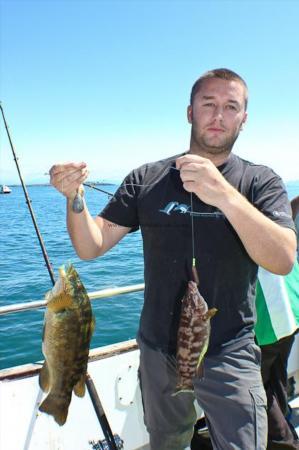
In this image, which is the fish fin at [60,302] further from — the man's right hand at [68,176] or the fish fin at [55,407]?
the man's right hand at [68,176]

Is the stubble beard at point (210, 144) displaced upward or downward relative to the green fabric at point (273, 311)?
upward

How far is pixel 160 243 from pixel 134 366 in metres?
1.78

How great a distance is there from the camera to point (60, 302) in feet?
7.84

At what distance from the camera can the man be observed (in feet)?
8.25

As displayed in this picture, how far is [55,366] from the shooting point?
2.44 m

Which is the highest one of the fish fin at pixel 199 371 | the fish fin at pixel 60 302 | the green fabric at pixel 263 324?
the fish fin at pixel 60 302

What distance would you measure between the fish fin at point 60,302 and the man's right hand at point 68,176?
0.73m

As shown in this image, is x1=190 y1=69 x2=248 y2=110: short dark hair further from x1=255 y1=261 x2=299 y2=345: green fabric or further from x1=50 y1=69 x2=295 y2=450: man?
x1=255 y1=261 x2=299 y2=345: green fabric

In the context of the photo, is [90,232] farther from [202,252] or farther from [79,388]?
[79,388]

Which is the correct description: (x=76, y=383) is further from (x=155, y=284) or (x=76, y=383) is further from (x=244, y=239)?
(x=244, y=239)

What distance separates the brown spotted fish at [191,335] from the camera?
2441mm

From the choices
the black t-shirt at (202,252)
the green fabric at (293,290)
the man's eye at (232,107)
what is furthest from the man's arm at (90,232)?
the green fabric at (293,290)

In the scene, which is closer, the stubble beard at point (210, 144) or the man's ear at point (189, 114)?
the stubble beard at point (210, 144)

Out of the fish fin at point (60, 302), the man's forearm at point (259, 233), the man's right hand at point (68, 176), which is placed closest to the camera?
the man's forearm at point (259, 233)
